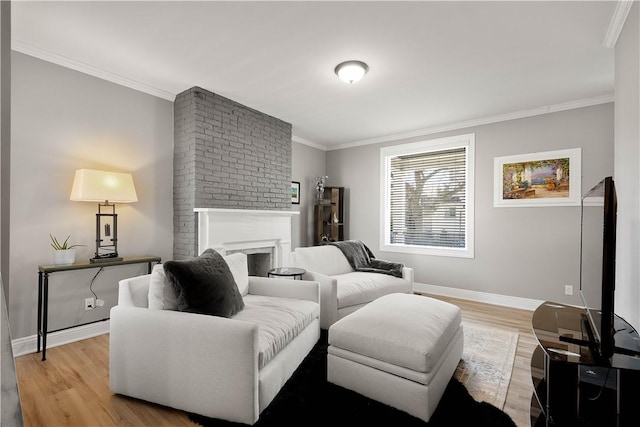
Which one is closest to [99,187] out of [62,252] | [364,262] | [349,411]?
[62,252]

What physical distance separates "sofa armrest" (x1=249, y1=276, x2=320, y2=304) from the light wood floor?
3.50 feet

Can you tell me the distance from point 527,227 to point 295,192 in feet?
10.9

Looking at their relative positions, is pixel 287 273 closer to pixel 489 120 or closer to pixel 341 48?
pixel 341 48

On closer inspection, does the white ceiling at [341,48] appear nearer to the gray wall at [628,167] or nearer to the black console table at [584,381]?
the gray wall at [628,167]

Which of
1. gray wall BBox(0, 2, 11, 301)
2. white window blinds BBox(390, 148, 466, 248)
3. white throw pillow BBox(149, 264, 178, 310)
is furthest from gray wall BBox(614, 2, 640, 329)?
gray wall BBox(0, 2, 11, 301)

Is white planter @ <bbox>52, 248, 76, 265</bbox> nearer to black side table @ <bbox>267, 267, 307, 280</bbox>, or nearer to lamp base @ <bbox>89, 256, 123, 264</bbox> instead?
lamp base @ <bbox>89, 256, 123, 264</bbox>

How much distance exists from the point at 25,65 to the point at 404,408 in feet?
12.4

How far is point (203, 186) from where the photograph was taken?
3.46m

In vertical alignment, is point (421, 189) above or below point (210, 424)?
above

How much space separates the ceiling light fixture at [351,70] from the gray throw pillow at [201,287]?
201cm

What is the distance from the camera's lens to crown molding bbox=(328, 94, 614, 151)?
11.7 feet

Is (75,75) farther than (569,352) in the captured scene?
Yes

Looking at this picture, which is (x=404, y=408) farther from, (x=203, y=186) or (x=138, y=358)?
(x=203, y=186)

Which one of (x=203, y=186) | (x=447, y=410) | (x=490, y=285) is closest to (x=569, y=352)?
(x=447, y=410)
